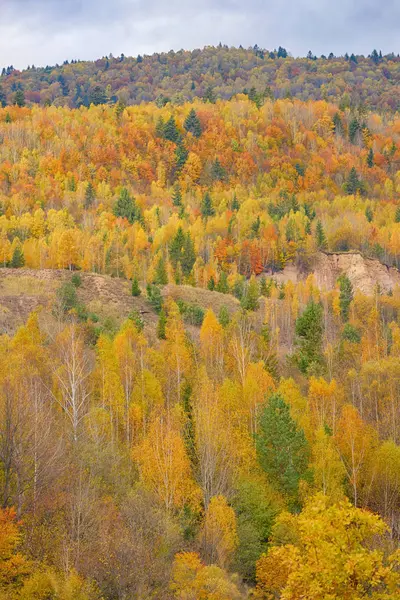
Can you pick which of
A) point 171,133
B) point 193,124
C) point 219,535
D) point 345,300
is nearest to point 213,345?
point 219,535

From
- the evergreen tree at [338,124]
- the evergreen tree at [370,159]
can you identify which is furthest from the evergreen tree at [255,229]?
the evergreen tree at [338,124]

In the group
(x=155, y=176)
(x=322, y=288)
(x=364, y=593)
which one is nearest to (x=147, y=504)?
(x=364, y=593)

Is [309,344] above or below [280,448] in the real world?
above

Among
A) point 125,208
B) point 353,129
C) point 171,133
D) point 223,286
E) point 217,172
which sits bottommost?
point 223,286

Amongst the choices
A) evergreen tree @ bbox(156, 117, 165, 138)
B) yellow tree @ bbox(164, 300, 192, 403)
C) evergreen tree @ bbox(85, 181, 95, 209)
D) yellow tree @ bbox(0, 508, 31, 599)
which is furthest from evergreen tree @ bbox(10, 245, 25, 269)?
evergreen tree @ bbox(156, 117, 165, 138)

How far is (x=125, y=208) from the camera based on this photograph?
115250mm

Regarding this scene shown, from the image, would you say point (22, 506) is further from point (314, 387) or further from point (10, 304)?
point (10, 304)

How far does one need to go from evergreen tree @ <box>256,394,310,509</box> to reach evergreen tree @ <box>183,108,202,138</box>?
135 meters

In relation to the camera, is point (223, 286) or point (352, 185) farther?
point (352, 185)

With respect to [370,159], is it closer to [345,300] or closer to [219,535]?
[345,300]

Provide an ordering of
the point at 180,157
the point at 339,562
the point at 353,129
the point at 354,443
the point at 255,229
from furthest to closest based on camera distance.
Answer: the point at 353,129
the point at 180,157
the point at 255,229
the point at 354,443
the point at 339,562

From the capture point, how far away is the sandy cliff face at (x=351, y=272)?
98188 millimetres

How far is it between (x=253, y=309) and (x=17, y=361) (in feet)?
145

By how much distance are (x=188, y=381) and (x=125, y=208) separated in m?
74.3
